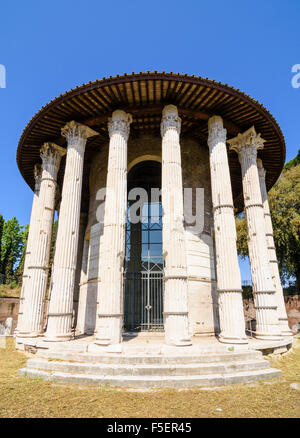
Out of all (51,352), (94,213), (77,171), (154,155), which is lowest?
(51,352)

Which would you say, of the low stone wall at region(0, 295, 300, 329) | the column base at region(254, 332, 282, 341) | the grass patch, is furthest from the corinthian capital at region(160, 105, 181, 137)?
the low stone wall at region(0, 295, 300, 329)

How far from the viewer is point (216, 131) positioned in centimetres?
1041

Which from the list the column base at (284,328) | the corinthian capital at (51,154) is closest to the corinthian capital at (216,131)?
the corinthian capital at (51,154)

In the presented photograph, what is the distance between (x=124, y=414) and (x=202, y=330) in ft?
20.7

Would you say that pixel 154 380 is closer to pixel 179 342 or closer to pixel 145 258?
pixel 179 342

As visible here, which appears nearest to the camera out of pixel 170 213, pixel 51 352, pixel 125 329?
pixel 51 352

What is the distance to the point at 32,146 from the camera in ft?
41.5

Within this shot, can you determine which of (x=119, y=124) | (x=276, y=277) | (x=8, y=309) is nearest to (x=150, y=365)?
(x=276, y=277)

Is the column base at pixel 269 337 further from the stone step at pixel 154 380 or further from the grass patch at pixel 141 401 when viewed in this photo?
the stone step at pixel 154 380

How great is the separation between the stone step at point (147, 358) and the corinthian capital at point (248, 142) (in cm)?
806

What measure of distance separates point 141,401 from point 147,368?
3.93 feet

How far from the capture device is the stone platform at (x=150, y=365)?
5.75 meters
